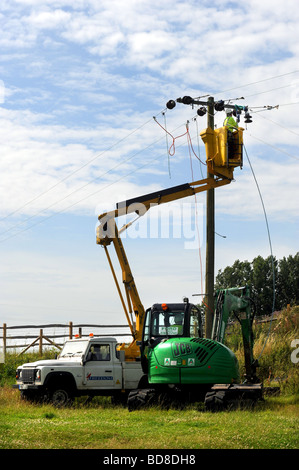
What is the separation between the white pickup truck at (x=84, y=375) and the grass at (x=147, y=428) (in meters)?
0.63

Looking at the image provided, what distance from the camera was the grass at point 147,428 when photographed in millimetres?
12039

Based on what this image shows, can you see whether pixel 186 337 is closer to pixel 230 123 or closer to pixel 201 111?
pixel 230 123

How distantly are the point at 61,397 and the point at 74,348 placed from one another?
1748 millimetres

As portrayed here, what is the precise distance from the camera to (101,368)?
64.4ft

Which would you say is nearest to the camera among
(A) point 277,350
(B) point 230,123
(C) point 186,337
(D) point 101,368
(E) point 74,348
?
(C) point 186,337

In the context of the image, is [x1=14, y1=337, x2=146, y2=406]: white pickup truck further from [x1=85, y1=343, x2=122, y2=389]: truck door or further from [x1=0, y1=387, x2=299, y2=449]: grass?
[x1=0, y1=387, x2=299, y2=449]: grass

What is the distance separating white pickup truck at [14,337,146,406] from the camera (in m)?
19.2

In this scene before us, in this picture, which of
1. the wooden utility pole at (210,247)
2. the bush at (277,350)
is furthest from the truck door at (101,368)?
the bush at (277,350)

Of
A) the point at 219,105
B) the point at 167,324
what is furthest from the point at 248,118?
the point at 167,324

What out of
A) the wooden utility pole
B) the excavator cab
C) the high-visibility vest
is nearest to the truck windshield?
the excavator cab

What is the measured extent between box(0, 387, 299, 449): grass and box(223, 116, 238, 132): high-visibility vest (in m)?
8.62
